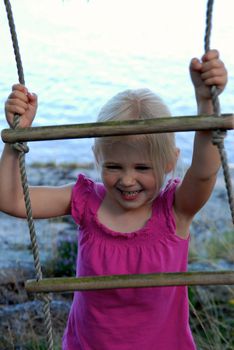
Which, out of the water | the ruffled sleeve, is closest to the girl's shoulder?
the ruffled sleeve

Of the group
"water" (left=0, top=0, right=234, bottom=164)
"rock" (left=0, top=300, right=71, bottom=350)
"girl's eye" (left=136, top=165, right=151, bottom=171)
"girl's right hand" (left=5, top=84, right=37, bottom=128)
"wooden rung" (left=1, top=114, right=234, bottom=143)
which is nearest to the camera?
"wooden rung" (left=1, top=114, right=234, bottom=143)

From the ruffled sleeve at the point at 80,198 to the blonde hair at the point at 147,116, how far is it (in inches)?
4.2

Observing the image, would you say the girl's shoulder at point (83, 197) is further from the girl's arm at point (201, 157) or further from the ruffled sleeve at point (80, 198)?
the girl's arm at point (201, 157)

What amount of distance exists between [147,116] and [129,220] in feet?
0.67

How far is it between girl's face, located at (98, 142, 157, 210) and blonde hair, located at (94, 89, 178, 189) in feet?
0.04

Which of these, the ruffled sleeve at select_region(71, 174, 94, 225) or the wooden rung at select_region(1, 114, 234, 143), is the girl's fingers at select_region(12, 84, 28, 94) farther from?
the ruffled sleeve at select_region(71, 174, 94, 225)

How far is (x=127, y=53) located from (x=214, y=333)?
16.6ft

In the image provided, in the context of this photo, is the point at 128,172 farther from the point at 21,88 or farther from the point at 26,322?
the point at 26,322

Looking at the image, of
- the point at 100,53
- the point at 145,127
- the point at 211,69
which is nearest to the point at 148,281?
the point at 145,127

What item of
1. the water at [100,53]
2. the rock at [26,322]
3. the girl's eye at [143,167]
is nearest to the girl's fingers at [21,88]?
the girl's eye at [143,167]

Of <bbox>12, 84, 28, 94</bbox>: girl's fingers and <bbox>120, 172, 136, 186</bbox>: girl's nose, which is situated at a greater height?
<bbox>12, 84, 28, 94</bbox>: girl's fingers

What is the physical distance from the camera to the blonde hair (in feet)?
4.28

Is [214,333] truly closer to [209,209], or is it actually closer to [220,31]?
[209,209]

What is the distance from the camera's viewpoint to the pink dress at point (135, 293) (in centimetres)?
136
